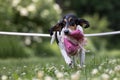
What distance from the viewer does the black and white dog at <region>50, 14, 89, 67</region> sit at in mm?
7043

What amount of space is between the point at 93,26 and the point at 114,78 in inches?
991

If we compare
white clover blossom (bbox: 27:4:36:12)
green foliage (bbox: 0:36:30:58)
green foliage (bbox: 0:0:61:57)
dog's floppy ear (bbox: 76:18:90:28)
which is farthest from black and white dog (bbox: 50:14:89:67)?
white clover blossom (bbox: 27:4:36:12)

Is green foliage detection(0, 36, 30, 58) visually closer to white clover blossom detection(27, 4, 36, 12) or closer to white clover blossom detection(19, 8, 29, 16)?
white clover blossom detection(19, 8, 29, 16)

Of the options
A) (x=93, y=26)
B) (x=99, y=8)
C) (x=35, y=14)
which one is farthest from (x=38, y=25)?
(x=99, y=8)

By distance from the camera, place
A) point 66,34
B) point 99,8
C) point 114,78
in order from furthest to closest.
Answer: point 99,8 → point 66,34 → point 114,78

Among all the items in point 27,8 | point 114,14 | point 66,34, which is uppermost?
point 66,34

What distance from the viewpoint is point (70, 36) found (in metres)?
7.07

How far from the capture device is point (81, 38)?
7.10m

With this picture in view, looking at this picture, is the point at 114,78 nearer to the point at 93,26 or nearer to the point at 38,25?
the point at 38,25

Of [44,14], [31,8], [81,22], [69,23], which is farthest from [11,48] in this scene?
[69,23]

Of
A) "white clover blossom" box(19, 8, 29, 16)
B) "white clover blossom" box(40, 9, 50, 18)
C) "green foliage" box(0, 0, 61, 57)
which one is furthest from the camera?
"white clover blossom" box(40, 9, 50, 18)

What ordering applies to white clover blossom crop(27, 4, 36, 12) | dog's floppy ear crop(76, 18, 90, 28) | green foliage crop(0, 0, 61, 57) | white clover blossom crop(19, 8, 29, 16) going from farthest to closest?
white clover blossom crop(27, 4, 36, 12)
white clover blossom crop(19, 8, 29, 16)
green foliage crop(0, 0, 61, 57)
dog's floppy ear crop(76, 18, 90, 28)

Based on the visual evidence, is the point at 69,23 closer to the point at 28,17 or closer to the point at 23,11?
the point at 23,11

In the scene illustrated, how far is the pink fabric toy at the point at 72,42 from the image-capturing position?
7023 mm
